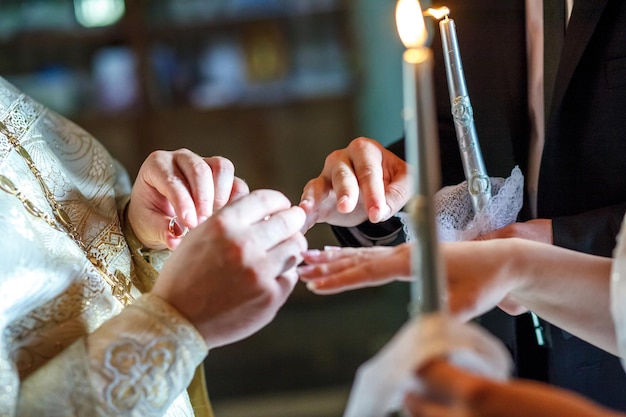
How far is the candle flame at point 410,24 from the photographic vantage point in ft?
2.11

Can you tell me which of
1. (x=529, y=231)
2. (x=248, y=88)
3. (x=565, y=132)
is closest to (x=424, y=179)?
(x=529, y=231)

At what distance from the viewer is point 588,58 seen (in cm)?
123

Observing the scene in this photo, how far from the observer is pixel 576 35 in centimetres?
122

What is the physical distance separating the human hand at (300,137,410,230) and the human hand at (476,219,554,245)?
14 centimetres

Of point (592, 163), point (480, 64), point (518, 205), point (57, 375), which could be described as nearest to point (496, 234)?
point (518, 205)

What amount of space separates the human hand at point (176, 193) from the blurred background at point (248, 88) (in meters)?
2.23

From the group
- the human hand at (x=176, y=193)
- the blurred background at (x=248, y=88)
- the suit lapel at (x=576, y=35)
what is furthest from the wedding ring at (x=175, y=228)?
the blurred background at (x=248, y=88)

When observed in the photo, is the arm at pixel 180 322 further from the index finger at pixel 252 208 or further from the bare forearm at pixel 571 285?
the bare forearm at pixel 571 285

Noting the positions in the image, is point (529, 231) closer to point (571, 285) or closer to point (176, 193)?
point (571, 285)

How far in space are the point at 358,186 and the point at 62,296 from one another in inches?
16.3

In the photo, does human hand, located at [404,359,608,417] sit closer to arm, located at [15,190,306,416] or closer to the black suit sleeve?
arm, located at [15,190,306,416]

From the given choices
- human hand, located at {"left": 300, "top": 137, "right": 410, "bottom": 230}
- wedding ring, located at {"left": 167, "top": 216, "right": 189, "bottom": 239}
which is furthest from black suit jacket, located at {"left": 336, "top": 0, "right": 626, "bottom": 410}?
wedding ring, located at {"left": 167, "top": 216, "right": 189, "bottom": 239}

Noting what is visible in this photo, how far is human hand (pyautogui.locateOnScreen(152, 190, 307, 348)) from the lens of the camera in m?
0.75

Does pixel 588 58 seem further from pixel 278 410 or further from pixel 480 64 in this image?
pixel 278 410
